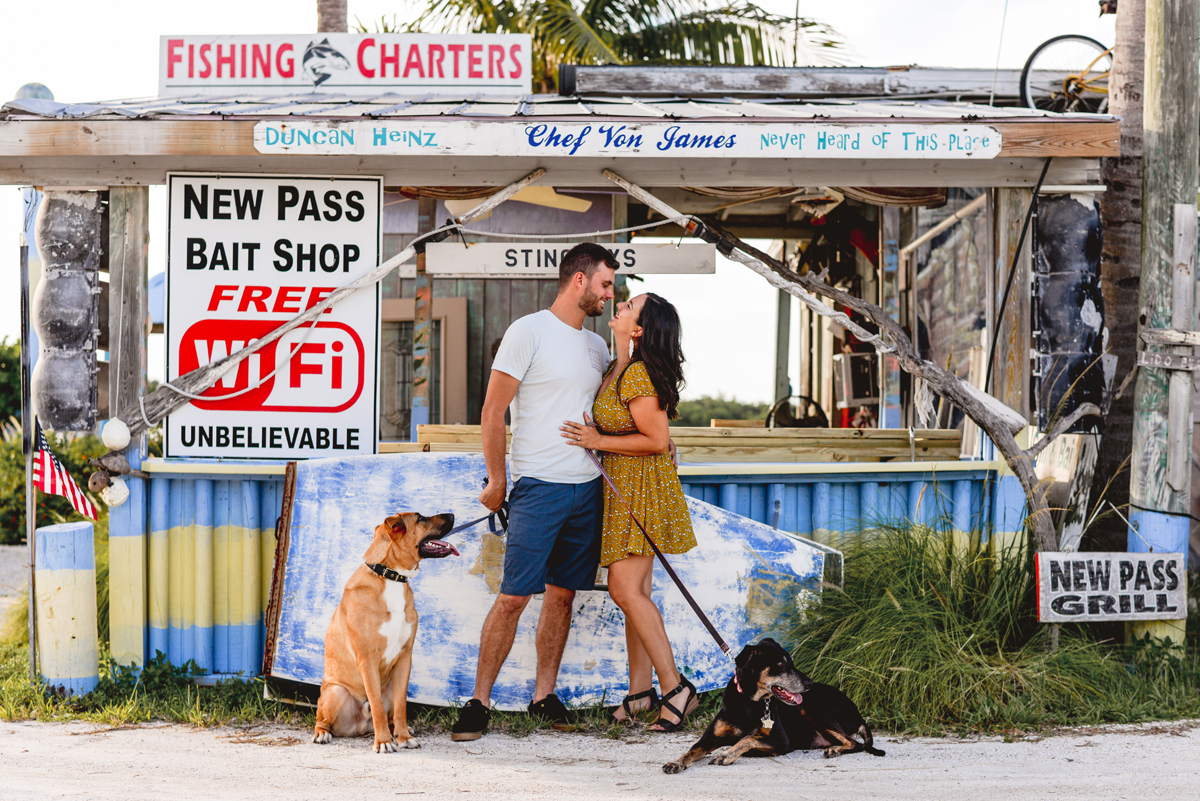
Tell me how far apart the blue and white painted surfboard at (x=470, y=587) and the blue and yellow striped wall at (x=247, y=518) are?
0.35 m

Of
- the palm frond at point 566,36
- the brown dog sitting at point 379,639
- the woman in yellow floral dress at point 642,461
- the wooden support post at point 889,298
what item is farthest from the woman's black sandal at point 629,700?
the palm frond at point 566,36

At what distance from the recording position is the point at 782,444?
A: 19.9ft

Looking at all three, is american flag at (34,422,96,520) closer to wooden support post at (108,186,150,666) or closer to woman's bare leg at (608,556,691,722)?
wooden support post at (108,186,150,666)

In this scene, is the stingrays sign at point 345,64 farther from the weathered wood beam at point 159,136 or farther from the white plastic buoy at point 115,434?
the white plastic buoy at point 115,434

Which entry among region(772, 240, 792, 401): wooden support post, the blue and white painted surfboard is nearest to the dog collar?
the blue and white painted surfboard

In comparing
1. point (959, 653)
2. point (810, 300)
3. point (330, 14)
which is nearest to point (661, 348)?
point (810, 300)

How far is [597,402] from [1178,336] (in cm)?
299

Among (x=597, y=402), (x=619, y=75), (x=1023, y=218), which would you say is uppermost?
(x=619, y=75)

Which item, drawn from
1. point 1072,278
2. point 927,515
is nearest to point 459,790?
point 927,515

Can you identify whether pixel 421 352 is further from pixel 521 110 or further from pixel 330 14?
pixel 330 14

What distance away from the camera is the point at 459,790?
12.1 ft

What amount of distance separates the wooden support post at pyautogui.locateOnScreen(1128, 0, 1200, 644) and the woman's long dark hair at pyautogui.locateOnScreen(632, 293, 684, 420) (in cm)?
260

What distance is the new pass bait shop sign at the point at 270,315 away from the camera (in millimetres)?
5113

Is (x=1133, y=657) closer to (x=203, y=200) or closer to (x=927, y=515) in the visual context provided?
(x=927, y=515)
